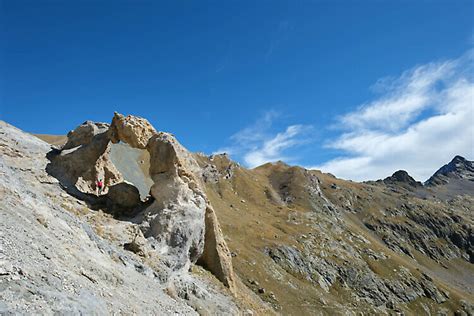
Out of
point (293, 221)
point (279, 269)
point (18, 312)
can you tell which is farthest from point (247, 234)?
point (18, 312)

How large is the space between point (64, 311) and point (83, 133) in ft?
102

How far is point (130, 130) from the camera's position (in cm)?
3953

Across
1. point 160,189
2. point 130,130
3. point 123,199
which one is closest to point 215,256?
point 160,189

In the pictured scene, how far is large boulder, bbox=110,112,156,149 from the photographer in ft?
130

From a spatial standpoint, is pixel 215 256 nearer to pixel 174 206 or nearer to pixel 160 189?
pixel 174 206

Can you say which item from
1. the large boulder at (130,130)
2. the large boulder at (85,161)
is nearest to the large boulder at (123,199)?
the large boulder at (85,161)

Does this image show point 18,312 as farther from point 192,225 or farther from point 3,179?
point 192,225

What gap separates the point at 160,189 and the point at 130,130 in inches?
298

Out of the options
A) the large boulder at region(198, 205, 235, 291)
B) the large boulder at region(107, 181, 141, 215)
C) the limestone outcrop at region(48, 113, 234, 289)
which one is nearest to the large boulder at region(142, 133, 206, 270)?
the limestone outcrop at region(48, 113, 234, 289)

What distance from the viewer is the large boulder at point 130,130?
130 feet

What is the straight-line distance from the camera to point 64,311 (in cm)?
1493

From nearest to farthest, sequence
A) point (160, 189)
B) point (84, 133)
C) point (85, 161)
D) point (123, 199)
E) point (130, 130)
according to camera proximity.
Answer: point (160, 189) < point (123, 199) < point (130, 130) < point (85, 161) < point (84, 133)

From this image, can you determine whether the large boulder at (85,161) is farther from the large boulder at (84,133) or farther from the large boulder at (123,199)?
the large boulder at (123,199)

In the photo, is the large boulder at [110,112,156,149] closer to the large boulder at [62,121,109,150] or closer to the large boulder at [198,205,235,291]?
the large boulder at [62,121,109,150]
